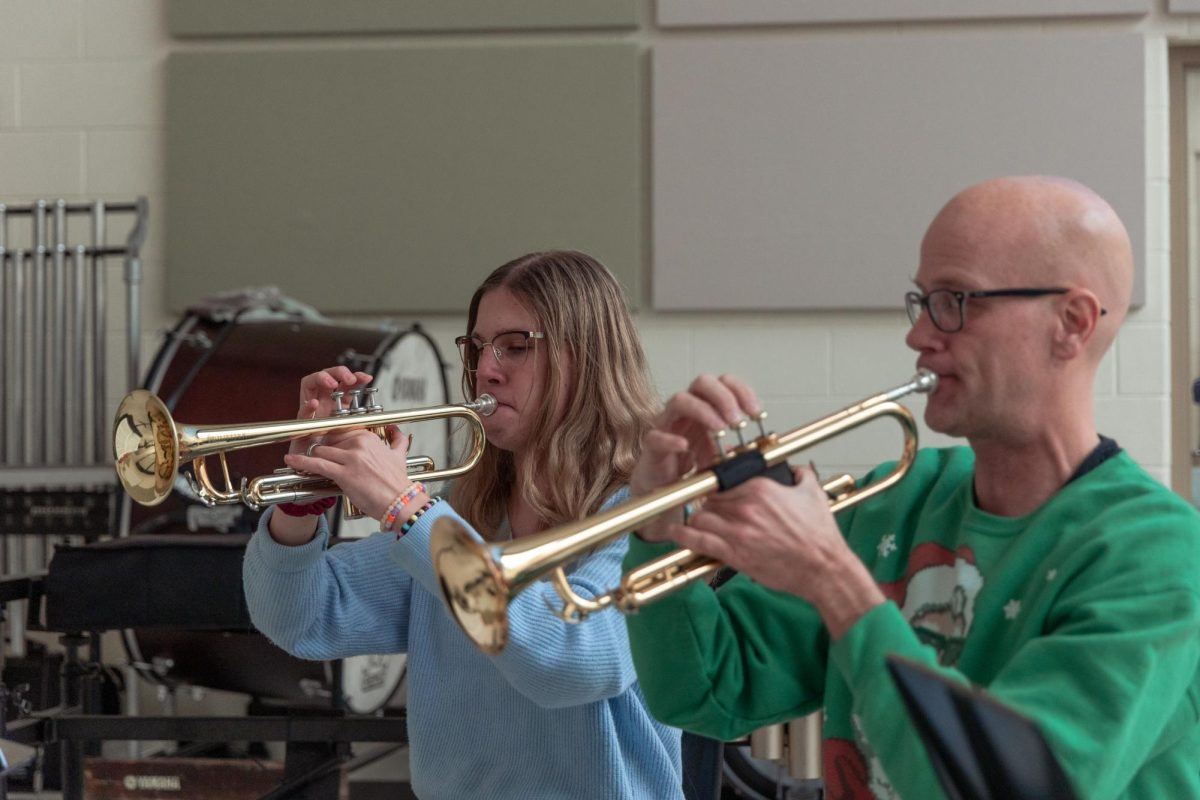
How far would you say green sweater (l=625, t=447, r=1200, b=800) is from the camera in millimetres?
1051

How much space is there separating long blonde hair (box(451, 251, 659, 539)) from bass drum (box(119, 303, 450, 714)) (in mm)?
998

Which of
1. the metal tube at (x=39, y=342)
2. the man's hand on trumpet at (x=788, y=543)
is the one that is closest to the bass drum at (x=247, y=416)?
the metal tube at (x=39, y=342)

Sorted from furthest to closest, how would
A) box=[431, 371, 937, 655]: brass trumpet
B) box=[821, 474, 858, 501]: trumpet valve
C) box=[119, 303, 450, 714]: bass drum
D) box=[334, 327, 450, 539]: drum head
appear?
box=[334, 327, 450, 539]: drum head
box=[119, 303, 450, 714]: bass drum
box=[821, 474, 858, 501]: trumpet valve
box=[431, 371, 937, 655]: brass trumpet

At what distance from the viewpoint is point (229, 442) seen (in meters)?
1.78

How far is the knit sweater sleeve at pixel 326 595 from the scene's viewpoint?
1842 millimetres

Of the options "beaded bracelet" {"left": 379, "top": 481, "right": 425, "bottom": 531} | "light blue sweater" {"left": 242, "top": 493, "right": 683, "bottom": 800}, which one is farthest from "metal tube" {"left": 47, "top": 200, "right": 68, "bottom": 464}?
"beaded bracelet" {"left": 379, "top": 481, "right": 425, "bottom": 531}

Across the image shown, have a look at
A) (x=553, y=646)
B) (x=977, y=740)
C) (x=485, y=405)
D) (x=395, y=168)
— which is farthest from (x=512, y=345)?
(x=395, y=168)

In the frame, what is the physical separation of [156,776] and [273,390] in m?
0.92

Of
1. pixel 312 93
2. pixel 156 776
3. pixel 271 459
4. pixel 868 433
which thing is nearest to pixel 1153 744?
pixel 156 776

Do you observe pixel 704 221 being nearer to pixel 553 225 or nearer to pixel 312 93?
pixel 553 225

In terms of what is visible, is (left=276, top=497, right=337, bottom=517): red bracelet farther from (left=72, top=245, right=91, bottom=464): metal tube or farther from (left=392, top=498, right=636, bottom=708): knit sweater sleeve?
(left=72, top=245, right=91, bottom=464): metal tube

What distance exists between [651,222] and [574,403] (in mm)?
1681

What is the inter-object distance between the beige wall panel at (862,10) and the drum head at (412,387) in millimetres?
1081

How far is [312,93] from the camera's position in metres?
3.55
